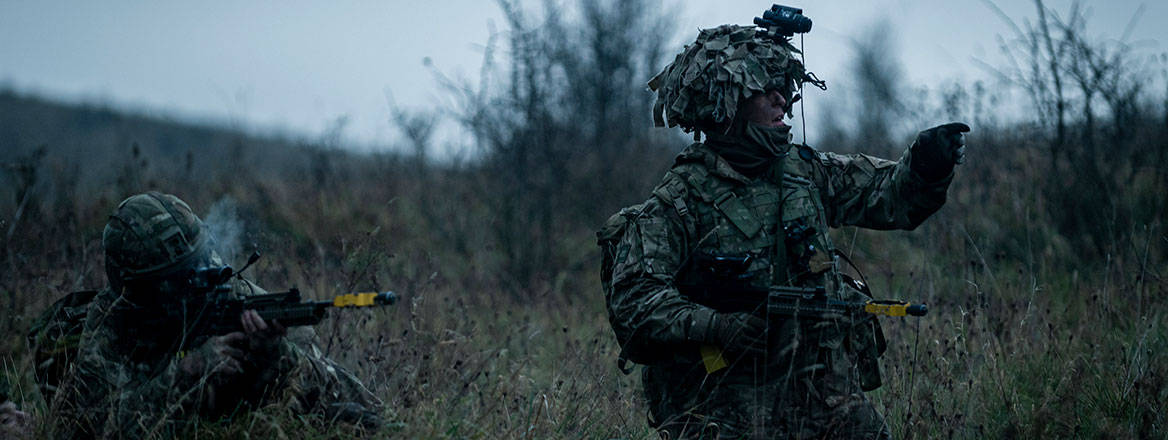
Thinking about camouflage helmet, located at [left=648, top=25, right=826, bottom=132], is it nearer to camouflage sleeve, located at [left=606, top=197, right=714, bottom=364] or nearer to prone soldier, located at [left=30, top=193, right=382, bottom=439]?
camouflage sleeve, located at [left=606, top=197, right=714, bottom=364]

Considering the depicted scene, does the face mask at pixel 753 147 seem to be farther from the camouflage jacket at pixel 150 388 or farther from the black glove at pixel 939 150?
the camouflage jacket at pixel 150 388

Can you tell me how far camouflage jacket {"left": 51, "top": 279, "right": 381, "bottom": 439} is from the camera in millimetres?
3328

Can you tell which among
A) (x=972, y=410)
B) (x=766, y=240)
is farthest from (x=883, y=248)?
(x=766, y=240)

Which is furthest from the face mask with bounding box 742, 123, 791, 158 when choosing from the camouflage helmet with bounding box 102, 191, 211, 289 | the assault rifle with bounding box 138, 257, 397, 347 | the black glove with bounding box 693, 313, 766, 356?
the camouflage helmet with bounding box 102, 191, 211, 289

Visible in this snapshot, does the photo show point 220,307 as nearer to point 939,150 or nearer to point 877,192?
point 877,192

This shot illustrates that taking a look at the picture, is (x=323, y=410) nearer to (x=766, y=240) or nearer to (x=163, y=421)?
(x=163, y=421)

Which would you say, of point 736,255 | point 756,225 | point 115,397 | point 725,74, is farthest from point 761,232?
point 115,397

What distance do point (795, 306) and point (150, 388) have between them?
2319 millimetres

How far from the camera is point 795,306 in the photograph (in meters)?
3.00

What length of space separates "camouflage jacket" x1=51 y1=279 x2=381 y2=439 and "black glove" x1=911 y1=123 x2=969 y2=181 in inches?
87.8

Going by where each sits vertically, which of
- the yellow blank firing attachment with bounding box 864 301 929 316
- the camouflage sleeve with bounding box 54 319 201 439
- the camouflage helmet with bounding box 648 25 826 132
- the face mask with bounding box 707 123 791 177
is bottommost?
the camouflage sleeve with bounding box 54 319 201 439

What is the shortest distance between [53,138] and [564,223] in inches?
990

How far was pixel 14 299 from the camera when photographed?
5.52 m

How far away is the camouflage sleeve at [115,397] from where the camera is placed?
330cm
